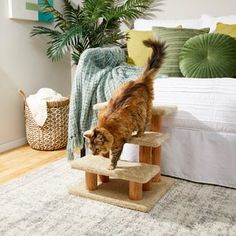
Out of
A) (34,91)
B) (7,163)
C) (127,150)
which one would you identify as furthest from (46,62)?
(127,150)

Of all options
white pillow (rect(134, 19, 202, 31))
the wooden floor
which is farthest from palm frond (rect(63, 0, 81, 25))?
the wooden floor

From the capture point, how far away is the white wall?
2699mm

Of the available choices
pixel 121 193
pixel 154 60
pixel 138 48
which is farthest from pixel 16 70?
pixel 121 193

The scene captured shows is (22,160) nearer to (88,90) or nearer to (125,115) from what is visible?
(88,90)

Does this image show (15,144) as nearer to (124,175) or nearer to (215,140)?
(124,175)

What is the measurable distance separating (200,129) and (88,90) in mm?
782

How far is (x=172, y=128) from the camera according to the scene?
209 cm

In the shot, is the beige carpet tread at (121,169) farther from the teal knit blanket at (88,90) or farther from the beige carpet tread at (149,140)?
the teal knit blanket at (88,90)

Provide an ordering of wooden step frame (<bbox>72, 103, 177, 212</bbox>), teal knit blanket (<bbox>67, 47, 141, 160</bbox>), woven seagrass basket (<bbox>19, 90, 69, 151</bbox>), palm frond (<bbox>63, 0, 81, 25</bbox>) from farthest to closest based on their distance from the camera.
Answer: palm frond (<bbox>63, 0, 81, 25</bbox>)
woven seagrass basket (<bbox>19, 90, 69, 151</bbox>)
teal knit blanket (<bbox>67, 47, 141, 160</bbox>)
wooden step frame (<bbox>72, 103, 177, 212</bbox>)

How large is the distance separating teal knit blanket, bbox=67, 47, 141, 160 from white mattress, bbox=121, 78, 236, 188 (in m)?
0.31

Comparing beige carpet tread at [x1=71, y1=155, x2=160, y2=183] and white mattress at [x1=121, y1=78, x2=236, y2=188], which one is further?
white mattress at [x1=121, y1=78, x2=236, y2=188]

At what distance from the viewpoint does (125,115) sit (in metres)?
1.67

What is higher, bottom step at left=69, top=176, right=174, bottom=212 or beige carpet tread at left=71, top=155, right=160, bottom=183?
beige carpet tread at left=71, top=155, right=160, bottom=183

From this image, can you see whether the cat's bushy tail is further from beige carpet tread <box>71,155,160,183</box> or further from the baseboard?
the baseboard
